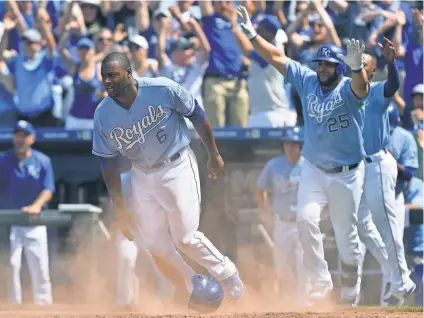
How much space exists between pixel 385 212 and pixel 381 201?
11 centimetres

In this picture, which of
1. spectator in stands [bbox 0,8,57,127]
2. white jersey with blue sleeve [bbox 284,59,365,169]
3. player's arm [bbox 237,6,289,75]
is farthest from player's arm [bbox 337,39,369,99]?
spectator in stands [bbox 0,8,57,127]

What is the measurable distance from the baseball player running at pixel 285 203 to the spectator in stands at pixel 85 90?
2045 mm

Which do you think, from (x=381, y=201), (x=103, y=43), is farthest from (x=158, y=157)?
(x=103, y=43)

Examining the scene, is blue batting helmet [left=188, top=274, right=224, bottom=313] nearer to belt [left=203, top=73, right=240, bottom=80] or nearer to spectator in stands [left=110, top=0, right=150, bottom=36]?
belt [left=203, top=73, right=240, bottom=80]

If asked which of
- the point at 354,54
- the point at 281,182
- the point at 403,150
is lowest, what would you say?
the point at 281,182

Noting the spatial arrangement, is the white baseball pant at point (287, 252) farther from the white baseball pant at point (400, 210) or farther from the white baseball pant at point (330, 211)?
the white baseball pant at point (330, 211)

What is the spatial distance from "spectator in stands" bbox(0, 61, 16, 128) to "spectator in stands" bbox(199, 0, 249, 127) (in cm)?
220

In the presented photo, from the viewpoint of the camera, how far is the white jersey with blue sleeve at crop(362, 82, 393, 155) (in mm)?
8055

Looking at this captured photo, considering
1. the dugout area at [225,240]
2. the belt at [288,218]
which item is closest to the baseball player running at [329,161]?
the belt at [288,218]

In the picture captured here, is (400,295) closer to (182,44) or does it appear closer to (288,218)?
(288,218)

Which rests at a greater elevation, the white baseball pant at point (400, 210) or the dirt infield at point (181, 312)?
the white baseball pant at point (400, 210)

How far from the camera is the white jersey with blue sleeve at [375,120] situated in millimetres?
8055

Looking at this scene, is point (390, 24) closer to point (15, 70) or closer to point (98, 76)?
point (98, 76)

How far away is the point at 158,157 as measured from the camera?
677 cm
